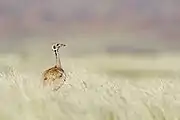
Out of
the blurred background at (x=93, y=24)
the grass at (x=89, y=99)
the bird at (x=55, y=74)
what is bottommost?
the grass at (x=89, y=99)

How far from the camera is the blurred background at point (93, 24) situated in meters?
1.75

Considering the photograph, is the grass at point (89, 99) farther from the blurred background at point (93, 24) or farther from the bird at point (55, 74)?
the blurred background at point (93, 24)

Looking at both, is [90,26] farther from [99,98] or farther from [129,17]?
[99,98]

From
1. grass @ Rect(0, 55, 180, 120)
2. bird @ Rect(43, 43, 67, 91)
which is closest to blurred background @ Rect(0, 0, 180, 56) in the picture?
bird @ Rect(43, 43, 67, 91)

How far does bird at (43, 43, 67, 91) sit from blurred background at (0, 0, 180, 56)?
0.17 ft

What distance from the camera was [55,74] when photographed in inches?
63.4

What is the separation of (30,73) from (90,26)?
0.36m

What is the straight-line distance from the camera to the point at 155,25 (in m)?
1.77

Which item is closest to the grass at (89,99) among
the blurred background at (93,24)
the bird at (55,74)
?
the bird at (55,74)

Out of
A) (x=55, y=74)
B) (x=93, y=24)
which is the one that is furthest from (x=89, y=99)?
(x=93, y=24)

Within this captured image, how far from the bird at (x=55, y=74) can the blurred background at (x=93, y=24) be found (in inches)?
2.0

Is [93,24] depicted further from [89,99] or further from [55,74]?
[89,99]

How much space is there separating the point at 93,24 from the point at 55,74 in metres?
0.30

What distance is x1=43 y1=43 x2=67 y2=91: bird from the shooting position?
1.49 metres
